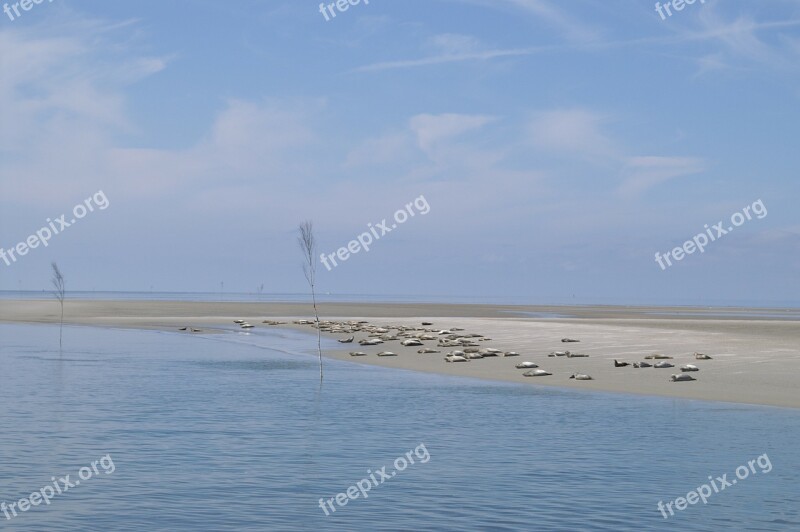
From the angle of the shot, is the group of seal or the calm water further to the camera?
the group of seal

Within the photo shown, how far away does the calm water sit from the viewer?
12.8 meters

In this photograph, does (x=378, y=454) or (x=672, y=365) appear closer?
(x=378, y=454)

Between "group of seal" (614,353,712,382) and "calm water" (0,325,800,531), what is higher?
"group of seal" (614,353,712,382)

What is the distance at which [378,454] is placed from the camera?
56.1ft

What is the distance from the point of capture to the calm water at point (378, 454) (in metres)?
12.8

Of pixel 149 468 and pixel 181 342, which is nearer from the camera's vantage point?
pixel 149 468

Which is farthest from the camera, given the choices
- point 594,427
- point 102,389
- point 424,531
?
point 102,389

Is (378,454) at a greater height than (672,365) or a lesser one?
lesser

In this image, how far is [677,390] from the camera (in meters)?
28.1

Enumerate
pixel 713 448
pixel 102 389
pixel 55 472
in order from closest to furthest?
pixel 55 472 → pixel 713 448 → pixel 102 389

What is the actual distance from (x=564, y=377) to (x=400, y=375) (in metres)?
6.07

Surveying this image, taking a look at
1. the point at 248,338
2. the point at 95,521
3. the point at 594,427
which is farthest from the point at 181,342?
the point at 95,521

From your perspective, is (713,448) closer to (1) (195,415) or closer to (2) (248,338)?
(1) (195,415)

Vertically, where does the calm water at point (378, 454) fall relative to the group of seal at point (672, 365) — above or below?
below
